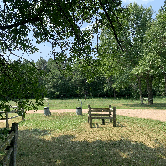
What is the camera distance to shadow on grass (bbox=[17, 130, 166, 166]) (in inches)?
254

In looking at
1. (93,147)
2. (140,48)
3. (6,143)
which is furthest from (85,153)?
(140,48)

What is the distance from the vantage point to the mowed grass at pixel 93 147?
21.5 feet

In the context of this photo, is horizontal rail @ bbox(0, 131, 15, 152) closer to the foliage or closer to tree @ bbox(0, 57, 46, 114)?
tree @ bbox(0, 57, 46, 114)

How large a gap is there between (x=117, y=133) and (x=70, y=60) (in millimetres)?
5828

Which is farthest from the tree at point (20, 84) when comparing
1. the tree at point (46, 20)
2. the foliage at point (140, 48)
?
the foliage at point (140, 48)

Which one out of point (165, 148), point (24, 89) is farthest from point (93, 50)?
point (165, 148)

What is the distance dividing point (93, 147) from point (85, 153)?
2.34 feet

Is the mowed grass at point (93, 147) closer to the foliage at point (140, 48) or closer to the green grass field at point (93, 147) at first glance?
the green grass field at point (93, 147)

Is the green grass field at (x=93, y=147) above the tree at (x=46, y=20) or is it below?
below

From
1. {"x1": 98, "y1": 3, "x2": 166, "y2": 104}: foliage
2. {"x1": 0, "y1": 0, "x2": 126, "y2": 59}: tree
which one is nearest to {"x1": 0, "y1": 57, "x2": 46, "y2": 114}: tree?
{"x1": 0, "y1": 0, "x2": 126, "y2": 59}: tree

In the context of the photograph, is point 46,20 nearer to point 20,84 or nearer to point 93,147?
point 20,84

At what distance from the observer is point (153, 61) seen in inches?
797

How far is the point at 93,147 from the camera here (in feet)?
25.8

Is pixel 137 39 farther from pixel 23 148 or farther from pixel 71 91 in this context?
pixel 71 91
